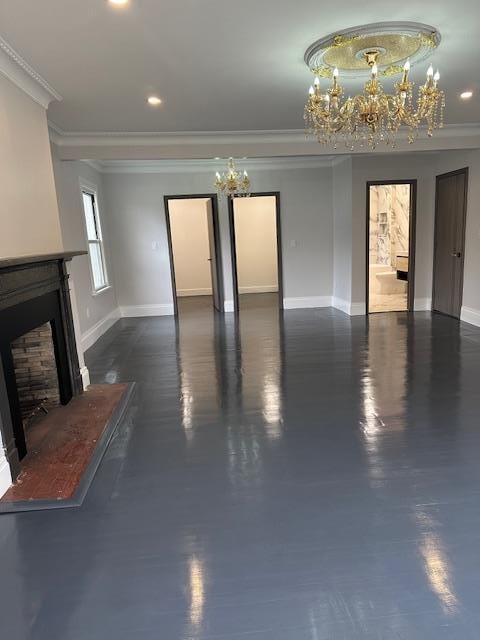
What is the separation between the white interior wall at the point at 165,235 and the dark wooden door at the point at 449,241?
1783 mm

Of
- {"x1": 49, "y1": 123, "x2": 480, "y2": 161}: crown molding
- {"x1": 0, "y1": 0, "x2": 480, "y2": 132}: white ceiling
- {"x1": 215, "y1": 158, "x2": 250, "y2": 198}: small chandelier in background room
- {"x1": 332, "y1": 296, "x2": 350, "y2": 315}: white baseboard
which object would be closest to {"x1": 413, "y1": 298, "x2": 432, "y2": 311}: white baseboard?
{"x1": 332, "y1": 296, "x2": 350, "y2": 315}: white baseboard

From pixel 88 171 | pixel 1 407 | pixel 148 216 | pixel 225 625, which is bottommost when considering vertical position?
pixel 225 625

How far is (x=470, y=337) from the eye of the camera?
17.2 feet

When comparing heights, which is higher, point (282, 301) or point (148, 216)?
point (148, 216)

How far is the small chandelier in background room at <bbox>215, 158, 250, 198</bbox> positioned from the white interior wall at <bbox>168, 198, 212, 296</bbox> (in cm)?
247

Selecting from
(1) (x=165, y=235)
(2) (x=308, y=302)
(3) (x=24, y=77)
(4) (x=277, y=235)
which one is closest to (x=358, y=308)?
(2) (x=308, y=302)

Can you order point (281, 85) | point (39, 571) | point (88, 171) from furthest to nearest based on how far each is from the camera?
1. point (88, 171)
2. point (281, 85)
3. point (39, 571)

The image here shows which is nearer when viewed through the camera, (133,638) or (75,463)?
(133,638)

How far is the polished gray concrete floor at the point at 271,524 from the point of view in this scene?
159 cm

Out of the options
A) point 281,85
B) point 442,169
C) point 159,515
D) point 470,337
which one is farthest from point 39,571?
point 442,169

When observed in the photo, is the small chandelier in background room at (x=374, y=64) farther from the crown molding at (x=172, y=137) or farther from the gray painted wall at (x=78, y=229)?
the gray painted wall at (x=78, y=229)

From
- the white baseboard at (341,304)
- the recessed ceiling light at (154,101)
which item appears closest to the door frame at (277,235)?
the white baseboard at (341,304)

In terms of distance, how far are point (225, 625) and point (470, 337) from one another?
15.7ft

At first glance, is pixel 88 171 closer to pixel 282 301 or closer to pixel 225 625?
pixel 282 301
